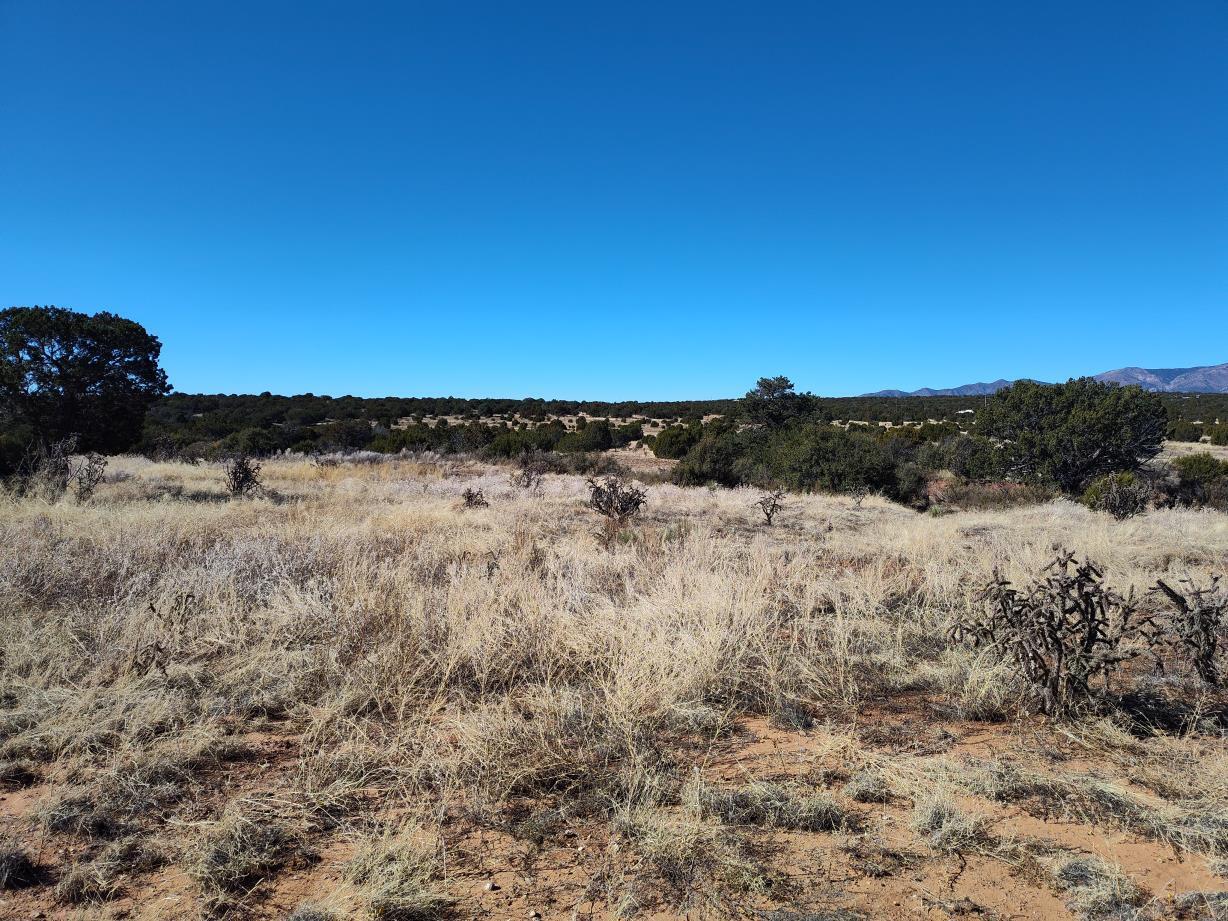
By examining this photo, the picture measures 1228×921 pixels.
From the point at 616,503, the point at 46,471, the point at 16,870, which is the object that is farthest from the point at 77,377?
the point at 16,870

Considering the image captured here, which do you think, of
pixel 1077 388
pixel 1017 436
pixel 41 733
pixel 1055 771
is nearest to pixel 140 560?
pixel 41 733

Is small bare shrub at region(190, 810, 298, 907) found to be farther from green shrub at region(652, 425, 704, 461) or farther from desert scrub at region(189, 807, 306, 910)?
green shrub at region(652, 425, 704, 461)

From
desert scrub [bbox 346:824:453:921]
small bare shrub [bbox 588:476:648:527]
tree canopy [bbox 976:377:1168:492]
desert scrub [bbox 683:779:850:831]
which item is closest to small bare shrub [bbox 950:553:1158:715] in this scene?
desert scrub [bbox 683:779:850:831]

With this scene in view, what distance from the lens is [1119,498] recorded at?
13188 mm

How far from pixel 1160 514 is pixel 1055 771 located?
13.3m

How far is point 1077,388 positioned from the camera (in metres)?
21.1

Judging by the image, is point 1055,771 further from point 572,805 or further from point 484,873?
point 484,873

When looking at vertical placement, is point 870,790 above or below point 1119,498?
below

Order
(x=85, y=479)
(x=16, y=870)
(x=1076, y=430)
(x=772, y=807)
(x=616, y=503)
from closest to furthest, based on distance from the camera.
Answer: (x=16, y=870) → (x=772, y=807) → (x=85, y=479) → (x=616, y=503) → (x=1076, y=430)

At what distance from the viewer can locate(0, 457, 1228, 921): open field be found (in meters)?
2.27

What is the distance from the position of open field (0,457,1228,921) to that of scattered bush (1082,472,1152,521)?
27.4 ft

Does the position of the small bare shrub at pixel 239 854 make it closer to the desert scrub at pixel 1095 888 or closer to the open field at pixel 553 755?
the open field at pixel 553 755

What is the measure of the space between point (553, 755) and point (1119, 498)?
1498 centimetres

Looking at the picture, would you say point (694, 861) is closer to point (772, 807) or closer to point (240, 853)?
point (772, 807)
